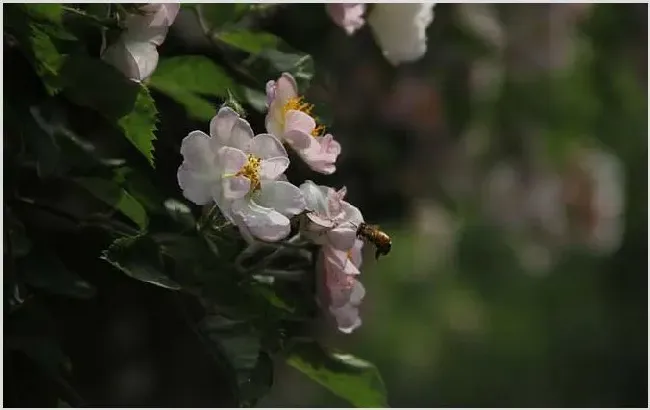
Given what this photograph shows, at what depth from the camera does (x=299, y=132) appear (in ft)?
1.52

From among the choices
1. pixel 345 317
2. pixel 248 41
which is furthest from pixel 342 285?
pixel 248 41

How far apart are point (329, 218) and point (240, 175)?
0.04m

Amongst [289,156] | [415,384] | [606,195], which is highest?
[289,156]

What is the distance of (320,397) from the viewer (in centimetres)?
115

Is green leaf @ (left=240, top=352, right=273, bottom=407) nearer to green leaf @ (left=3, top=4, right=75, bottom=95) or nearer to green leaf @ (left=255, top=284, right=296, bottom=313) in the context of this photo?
green leaf @ (left=255, top=284, right=296, bottom=313)

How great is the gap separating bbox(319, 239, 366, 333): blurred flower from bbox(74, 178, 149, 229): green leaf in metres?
0.08

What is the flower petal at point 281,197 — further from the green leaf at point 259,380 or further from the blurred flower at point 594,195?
the blurred flower at point 594,195

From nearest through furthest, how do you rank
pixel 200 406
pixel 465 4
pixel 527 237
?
1. pixel 200 406
2. pixel 465 4
3. pixel 527 237

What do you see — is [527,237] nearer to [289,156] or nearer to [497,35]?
[497,35]

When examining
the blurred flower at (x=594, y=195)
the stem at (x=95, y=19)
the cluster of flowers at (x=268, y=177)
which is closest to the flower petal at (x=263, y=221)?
the cluster of flowers at (x=268, y=177)

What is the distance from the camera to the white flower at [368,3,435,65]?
1.93 ft

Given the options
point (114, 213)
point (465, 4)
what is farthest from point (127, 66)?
point (465, 4)

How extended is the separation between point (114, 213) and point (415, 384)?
1.41m

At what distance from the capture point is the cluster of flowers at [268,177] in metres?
0.44
